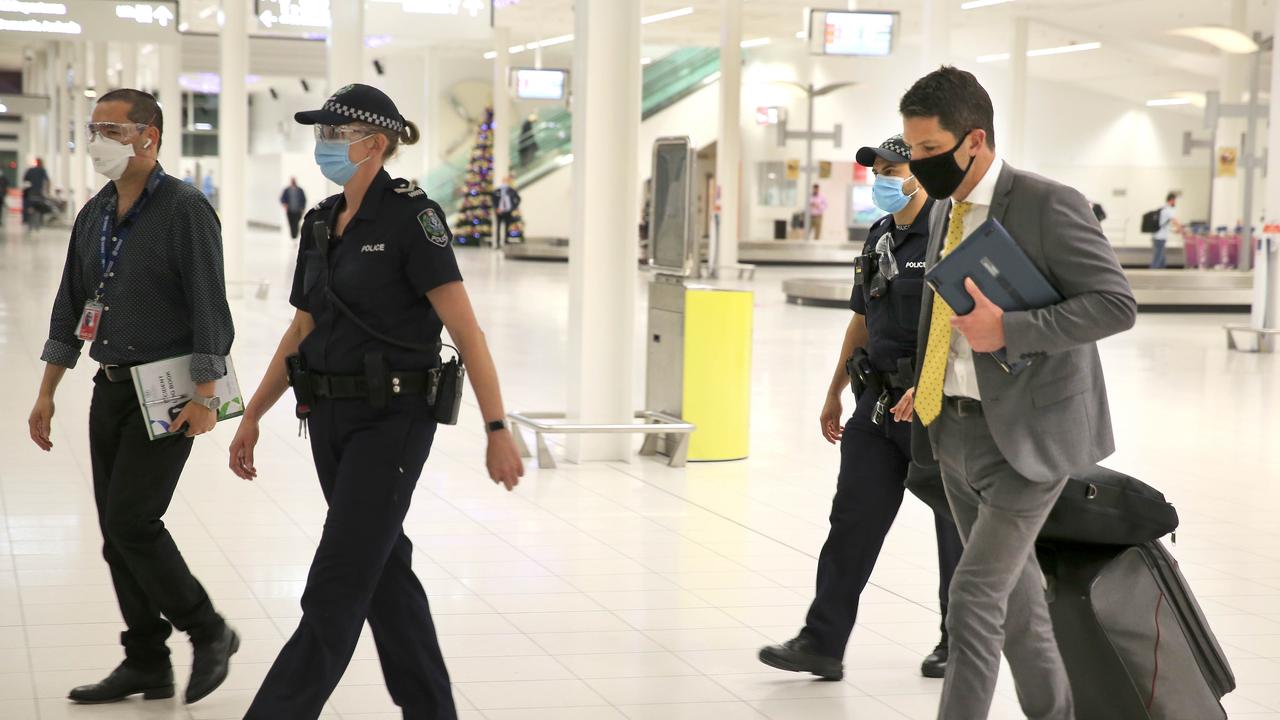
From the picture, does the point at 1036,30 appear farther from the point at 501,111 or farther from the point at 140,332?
the point at 140,332

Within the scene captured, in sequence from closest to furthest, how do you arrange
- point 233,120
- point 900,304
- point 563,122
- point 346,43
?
point 900,304 → point 346,43 → point 233,120 → point 563,122

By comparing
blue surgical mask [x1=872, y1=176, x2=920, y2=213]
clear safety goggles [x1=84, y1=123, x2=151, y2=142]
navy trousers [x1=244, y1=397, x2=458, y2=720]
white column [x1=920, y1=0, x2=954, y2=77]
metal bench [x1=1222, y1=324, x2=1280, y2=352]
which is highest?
white column [x1=920, y1=0, x2=954, y2=77]

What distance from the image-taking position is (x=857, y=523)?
164 inches

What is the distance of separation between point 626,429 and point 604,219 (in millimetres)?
1105

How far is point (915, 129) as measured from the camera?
9.55ft

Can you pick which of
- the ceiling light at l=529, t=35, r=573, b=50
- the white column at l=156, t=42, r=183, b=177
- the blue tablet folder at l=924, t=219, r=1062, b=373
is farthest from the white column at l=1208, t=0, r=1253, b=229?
the blue tablet folder at l=924, t=219, r=1062, b=373

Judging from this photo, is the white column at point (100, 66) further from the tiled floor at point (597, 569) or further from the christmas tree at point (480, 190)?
the tiled floor at point (597, 569)

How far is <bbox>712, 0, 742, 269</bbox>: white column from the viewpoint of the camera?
24.6 m

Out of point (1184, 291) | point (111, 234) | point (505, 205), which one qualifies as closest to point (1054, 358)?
point (111, 234)

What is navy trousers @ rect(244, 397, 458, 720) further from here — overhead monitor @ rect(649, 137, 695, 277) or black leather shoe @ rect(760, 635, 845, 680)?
overhead monitor @ rect(649, 137, 695, 277)

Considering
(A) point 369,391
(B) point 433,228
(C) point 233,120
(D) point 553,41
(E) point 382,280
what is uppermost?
(D) point 553,41

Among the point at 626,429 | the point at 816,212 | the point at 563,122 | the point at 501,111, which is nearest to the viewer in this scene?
the point at 626,429

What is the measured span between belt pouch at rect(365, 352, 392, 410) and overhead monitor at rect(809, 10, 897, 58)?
687 inches

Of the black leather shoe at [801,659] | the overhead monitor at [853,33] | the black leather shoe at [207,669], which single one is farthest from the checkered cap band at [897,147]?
the overhead monitor at [853,33]
